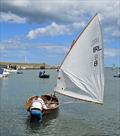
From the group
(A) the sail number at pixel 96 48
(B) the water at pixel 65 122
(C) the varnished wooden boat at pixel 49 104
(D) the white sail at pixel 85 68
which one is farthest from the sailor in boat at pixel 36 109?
(A) the sail number at pixel 96 48

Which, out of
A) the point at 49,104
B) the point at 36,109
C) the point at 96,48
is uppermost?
the point at 96,48

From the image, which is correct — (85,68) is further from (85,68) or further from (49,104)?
(49,104)

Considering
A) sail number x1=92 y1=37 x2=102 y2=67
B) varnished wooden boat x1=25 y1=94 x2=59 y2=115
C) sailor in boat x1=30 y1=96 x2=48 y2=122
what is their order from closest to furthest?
sailor in boat x1=30 y1=96 x2=48 y2=122 → sail number x1=92 y1=37 x2=102 y2=67 → varnished wooden boat x1=25 y1=94 x2=59 y2=115

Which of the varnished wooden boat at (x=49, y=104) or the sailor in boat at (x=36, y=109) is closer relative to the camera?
the sailor in boat at (x=36, y=109)

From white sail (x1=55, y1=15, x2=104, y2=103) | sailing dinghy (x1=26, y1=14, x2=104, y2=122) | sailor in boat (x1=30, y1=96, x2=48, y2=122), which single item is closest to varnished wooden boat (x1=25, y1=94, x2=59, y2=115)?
sailing dinghy (x1=26, y1=14, x2=104, y2=122)

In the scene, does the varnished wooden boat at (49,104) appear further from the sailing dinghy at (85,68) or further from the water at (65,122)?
the water at (65,122)

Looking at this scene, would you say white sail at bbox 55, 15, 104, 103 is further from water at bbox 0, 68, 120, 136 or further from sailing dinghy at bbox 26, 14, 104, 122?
water at bbox 0, 68, 120, 136

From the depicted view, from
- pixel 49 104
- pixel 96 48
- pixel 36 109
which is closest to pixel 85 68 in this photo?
pixel 96 48

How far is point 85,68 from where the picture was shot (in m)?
37.8

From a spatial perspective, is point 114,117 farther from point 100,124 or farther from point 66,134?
point 66,134

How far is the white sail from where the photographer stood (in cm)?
3641

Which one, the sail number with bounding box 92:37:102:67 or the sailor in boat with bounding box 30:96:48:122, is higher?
the sail number with bounding box 92:37:102:67

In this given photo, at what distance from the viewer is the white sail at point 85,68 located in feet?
119

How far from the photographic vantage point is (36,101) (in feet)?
120
